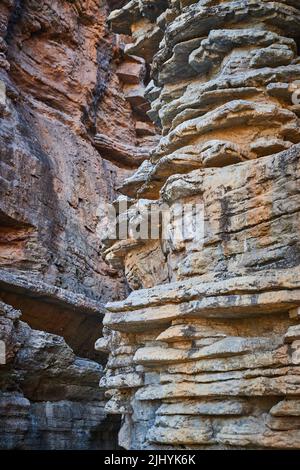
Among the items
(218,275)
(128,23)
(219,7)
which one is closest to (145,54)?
(128,23)

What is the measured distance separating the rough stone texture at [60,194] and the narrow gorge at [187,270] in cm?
7

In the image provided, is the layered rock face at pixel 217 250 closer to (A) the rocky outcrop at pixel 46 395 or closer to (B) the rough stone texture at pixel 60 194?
(A) the rocky outcrop at pixel 46 395

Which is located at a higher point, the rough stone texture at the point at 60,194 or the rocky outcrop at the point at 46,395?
the rough stone texture at the point at 60,194

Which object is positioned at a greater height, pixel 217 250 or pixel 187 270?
pixel 217 250

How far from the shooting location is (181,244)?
804 centimetres

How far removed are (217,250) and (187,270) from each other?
20.2 inches

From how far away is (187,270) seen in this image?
7676 millimetres

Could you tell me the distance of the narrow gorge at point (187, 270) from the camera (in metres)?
6.51

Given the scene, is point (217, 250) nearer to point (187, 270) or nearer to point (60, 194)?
point (187, 270)

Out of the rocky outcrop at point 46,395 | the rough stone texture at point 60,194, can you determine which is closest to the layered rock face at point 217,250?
the rocky outcrop at point 46,395

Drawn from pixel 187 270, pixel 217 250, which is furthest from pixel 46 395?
pixel 217 250

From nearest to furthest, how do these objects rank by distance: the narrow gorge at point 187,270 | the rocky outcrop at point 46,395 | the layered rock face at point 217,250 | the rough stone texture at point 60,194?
the layered rock face at point 217,250 → the narrow gorge at point 187,270 → the rocky outcrop at point 46,395 → the rough stone texture at point 60,194
